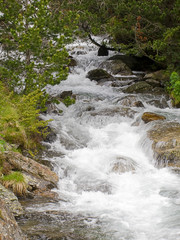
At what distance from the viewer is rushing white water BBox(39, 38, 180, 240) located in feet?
18.8

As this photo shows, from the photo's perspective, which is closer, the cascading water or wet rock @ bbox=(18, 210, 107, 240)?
wet rock @ bbox=(18, 210, 107, 240)

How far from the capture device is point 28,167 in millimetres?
7203

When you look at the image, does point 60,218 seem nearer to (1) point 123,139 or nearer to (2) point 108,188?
(2) point 108,188

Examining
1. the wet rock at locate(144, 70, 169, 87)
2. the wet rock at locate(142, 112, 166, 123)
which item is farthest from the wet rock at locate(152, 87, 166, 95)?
the wet rock at locate(142, 112, 166, 123)

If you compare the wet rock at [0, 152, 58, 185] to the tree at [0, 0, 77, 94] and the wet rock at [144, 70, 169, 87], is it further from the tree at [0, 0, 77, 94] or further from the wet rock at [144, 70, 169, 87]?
the wet rock at [144, 70, 169, 87]

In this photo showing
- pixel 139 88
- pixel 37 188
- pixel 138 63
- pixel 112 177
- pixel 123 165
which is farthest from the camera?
pixel 138 63

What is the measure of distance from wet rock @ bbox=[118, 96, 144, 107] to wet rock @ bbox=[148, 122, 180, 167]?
10.8 feet

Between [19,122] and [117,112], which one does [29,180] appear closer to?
[19,122]

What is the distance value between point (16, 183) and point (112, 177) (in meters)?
2.83

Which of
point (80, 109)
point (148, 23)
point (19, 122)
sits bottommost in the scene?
point (19, 122)


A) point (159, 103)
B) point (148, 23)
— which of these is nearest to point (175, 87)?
point (159, 103)

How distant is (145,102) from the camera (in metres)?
15.2

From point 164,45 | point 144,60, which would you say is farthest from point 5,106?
point 144,60

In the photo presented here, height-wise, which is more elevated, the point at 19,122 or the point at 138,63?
the point at 138,63
